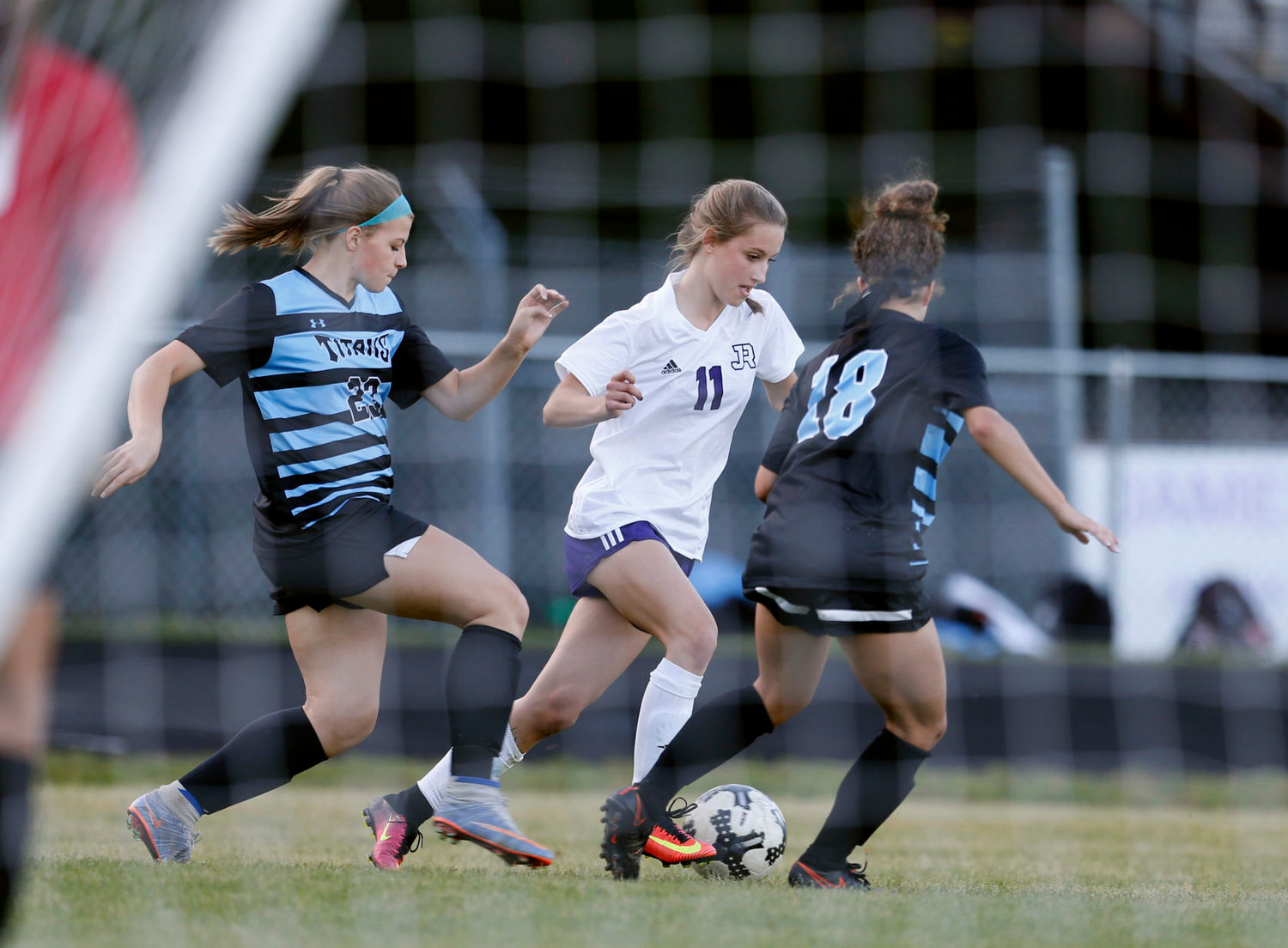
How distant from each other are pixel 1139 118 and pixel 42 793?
9.75 metres

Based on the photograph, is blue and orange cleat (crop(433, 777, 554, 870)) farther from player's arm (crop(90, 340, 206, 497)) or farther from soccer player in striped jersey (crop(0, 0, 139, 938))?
soccer player in striped jersey (crop(0, 0, 139, 938))

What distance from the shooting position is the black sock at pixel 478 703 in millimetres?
3158

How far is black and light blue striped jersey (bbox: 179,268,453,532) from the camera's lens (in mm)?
3246

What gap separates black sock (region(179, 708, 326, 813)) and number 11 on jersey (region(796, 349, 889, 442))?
4.66ft

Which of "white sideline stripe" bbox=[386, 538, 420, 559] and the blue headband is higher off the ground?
the blue headband

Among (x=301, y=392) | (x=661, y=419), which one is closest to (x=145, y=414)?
(x=301, y=392)

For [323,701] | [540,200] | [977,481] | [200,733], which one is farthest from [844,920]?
[540,200]

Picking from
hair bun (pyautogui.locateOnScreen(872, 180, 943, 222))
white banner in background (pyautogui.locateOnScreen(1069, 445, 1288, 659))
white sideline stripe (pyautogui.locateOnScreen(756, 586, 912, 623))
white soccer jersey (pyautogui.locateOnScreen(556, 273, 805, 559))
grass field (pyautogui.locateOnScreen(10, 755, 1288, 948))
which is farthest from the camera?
white banner in background (pyautogui.locateOnScreen(1069, 445, 1288, 659))

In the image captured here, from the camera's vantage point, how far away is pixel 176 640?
22.2ft

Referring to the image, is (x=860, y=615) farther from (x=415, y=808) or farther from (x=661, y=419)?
(x=415, y=808)

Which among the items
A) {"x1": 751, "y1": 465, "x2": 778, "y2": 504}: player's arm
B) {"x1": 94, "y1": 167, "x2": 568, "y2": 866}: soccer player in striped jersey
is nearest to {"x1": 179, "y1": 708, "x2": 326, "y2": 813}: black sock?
{"x1": 94, "y1": 167, "x2": 568, "y2": 866}: soccer player in striped jersey

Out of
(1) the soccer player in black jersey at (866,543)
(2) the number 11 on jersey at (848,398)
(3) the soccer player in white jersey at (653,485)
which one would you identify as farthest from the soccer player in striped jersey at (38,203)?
(2) the number 11 on jersey at (848,398)

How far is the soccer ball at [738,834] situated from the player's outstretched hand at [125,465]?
5.34 ft

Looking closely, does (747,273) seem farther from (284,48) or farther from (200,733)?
(200,733)
